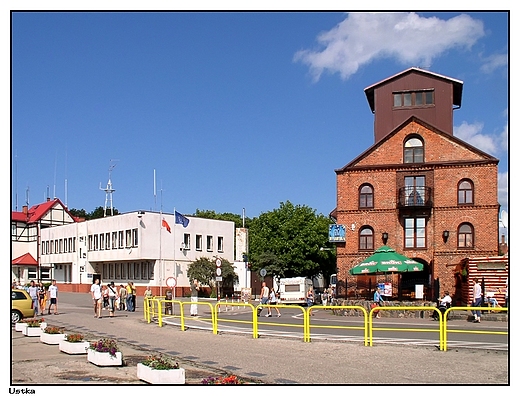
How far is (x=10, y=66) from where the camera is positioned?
1166cm

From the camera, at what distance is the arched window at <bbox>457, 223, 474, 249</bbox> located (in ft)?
144

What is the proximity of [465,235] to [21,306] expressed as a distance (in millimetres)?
27687

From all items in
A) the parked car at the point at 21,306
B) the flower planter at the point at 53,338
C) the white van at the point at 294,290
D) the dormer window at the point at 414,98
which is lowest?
the white van at the point at 294,290

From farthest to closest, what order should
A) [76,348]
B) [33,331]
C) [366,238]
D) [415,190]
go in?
[366,238], [415,190], [33,331], [76,348]

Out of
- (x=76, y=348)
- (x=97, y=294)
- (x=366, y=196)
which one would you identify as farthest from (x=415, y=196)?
(x=76, y=348)

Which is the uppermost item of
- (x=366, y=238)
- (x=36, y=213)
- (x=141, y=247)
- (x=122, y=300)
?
(x=36, y=213)

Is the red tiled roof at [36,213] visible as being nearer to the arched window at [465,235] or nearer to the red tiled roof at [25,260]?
the red tiled roof at [25,260]

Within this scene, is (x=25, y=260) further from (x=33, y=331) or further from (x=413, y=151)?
(x=33, y=331)

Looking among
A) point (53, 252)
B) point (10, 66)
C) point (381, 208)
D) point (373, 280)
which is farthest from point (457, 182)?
point (53, 252)

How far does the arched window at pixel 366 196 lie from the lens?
4593 centimetres

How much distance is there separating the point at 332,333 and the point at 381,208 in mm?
24664

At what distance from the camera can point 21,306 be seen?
93.6ft

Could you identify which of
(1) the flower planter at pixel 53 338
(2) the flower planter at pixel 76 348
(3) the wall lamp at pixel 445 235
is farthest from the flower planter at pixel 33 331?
(3) the wall lamp at pixel 445 235

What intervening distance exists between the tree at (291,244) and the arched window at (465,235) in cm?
2282
